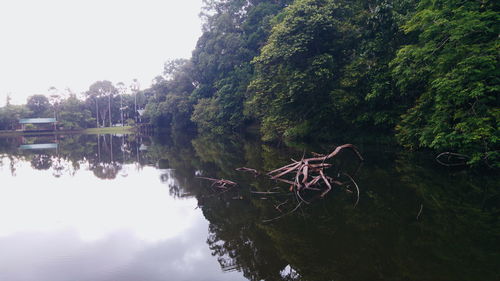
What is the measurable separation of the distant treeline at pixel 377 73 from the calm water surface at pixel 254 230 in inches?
92.5

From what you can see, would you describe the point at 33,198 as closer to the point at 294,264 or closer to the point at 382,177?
the point at 294,264

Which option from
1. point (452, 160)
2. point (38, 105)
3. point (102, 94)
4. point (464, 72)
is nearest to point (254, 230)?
point (464, 72)

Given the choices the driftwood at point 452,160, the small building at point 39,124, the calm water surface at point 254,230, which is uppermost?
the small building at point 39,124

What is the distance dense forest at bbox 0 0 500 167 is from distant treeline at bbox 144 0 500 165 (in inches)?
2.1

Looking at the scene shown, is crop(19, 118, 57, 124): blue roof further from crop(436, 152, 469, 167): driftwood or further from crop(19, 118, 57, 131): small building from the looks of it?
crop(436, 152, 469, 167): driftwood

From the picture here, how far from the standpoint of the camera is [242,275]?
13.3ft

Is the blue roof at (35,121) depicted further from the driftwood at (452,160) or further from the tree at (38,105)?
the driftwood at (452,160)

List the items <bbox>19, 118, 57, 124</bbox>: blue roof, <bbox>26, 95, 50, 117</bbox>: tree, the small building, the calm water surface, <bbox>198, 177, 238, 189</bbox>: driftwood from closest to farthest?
the calm water surface
<bbox>198, 177, 238, 189</bbox>: driftwood
<bbox>19, 118, 57, 124</bbox>: blue roof
the small building
<bbox>26, 95, 50, 117</bbox>: tree

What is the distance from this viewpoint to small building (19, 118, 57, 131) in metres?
52.1

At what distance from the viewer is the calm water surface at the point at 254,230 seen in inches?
162

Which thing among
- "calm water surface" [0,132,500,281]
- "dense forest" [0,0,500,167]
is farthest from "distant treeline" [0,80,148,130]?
"calm water surface" [0,132,500,281]

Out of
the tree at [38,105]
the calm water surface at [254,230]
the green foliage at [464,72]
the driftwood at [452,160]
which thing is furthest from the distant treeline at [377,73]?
the tree at [38,105]

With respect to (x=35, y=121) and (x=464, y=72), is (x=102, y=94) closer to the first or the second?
(x=35, y=121)

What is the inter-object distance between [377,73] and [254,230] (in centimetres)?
1260
